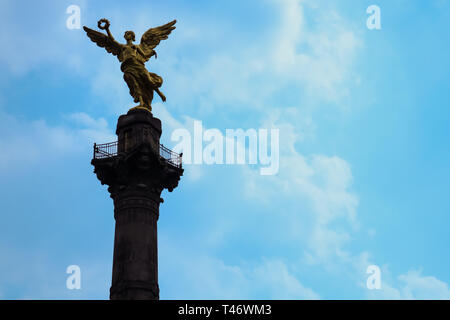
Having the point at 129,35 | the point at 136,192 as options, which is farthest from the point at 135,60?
the point at 136,192

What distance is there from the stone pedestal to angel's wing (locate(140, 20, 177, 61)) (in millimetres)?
5442

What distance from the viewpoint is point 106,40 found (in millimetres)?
46219

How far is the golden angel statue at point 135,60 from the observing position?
44.9 meters

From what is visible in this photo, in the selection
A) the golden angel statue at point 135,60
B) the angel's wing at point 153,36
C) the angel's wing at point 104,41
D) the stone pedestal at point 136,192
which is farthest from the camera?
the angel's wing at point 153,36

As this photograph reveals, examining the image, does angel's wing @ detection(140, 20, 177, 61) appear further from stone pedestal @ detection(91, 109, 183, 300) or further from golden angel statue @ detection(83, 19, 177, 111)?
stone pedestal @ detection(91, 109, 183, 300)

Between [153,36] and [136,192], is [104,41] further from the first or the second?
[136,192]

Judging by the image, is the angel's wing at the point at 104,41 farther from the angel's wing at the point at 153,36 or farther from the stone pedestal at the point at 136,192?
the stone pedestal at the point at 136,192

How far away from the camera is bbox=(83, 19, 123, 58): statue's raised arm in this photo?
46.1 meters

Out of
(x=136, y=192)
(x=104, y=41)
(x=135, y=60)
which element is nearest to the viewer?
(x=136, y=192)

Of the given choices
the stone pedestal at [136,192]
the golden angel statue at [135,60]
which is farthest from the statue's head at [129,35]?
the stone pedestal at [136,192]

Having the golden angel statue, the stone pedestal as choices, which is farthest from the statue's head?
the stone pedestal

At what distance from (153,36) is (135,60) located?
3947 mm
